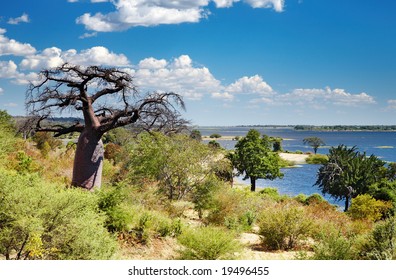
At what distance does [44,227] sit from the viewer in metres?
6.32

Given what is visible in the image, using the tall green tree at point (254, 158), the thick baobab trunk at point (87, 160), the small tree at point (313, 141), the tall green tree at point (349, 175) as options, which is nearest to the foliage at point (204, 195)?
the thick baobab trunk at point (87, 160)

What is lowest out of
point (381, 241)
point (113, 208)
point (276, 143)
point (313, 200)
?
point (313, 200)

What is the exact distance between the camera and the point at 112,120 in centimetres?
1011

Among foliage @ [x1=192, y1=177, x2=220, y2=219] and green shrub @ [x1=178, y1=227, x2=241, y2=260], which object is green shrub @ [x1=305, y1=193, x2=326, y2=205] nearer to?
foliage @ [x1=192, y1=177, x2=220, y2=219]

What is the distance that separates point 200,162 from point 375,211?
8.38 m

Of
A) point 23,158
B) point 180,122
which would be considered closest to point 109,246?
point 180,122

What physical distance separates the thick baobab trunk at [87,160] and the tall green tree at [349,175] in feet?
79.3

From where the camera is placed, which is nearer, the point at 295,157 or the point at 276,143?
the point at 276,143

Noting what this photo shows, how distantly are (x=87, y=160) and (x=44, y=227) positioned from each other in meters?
4.12

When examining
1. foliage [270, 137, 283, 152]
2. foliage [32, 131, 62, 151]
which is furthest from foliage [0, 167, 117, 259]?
foliage [270, 137, 283, 152]

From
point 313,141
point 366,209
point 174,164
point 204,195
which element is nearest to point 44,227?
point 204,195

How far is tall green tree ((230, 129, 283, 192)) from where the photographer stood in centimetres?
3288

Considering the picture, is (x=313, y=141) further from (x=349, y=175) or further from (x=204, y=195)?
(x=204, y=195)
